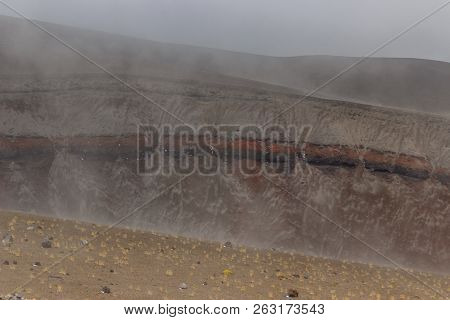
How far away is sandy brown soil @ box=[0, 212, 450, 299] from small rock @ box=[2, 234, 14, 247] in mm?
37

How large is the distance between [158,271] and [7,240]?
18.4 ft

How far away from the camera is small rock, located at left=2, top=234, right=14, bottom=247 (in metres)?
23.3

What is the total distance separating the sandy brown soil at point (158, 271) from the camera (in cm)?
1934

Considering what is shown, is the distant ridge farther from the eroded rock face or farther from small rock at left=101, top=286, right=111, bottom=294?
small rock at left=101, top=286, right=111, bottom=294

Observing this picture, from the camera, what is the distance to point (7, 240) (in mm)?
23719

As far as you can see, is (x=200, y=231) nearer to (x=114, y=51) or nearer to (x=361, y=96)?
(x=114, y=51)

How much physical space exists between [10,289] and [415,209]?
117 feet

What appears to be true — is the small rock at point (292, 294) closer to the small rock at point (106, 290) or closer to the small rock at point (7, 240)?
the small rock at point (106, 290)

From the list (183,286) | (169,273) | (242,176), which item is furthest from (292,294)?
(242,176)

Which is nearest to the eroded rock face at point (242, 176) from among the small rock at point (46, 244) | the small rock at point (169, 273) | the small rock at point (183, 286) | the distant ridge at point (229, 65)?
the distant ridge at point (229, 65)

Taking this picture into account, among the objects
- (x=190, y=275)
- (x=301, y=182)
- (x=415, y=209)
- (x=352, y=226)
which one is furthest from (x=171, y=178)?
(x=190, y=275)

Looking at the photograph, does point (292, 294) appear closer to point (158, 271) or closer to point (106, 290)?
point (158, 271)

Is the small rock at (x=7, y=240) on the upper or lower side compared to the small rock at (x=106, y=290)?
lower

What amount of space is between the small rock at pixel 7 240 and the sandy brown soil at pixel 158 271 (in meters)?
0.04
